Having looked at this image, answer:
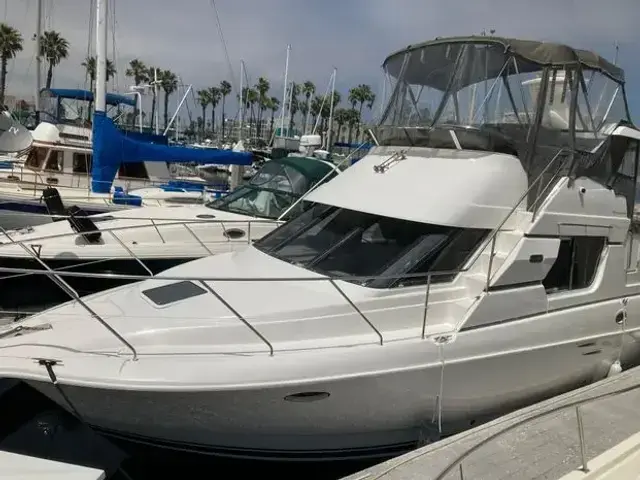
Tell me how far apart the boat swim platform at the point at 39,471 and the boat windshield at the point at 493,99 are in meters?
3.99

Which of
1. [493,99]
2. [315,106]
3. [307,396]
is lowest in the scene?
[307,396]

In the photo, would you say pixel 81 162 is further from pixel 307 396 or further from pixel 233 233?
pixel 307 396

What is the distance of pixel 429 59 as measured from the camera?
6.09 meters

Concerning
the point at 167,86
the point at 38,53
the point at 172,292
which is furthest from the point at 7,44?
the point at 172,292

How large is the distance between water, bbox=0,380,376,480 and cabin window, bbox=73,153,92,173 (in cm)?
1101

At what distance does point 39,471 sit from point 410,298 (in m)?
2.73

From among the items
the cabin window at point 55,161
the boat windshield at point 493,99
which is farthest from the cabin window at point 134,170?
the boat windshield at point 493,99

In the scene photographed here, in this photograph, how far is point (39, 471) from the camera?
3.12 m

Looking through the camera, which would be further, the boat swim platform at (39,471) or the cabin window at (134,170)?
the cabin window at (134,170)

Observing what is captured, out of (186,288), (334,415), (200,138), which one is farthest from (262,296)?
(200,138)

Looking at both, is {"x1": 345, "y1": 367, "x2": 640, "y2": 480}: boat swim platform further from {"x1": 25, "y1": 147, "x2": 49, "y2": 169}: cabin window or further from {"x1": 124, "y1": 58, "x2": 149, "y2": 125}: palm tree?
{"x1": 124, "y1": 58, "x2": 149, "y2": 125}: palm tree

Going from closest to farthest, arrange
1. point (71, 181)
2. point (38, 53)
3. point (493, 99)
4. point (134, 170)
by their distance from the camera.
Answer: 1. point (493, 99)
2. point (71, 181)
3. point (134, 170)
4. point (38, 53)

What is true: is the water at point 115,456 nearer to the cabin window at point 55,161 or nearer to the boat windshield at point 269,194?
the boat windshield at point 269,194

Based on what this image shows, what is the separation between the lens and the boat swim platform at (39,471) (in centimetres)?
306
